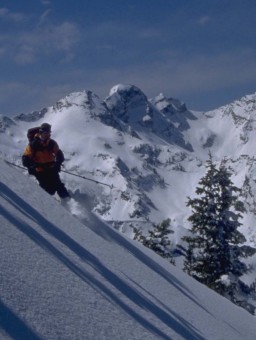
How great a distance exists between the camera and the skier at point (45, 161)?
14133 mm

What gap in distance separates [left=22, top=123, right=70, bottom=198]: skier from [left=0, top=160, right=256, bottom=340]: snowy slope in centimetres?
116

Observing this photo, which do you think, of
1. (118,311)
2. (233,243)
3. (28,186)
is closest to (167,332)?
(118,311)

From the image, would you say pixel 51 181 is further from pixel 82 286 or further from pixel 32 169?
pixel 82 286

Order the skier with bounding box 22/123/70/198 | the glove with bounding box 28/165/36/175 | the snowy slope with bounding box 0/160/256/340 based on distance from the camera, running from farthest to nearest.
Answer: the glove with bounding box 28/165/36/175
the skier with bounding box 22/123/70/198
the snowy slope with bounding box 0/160/256/340

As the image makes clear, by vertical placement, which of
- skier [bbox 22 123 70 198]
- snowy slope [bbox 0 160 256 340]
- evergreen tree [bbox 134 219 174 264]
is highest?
evergreen tree [bbox 134 219 174 264]

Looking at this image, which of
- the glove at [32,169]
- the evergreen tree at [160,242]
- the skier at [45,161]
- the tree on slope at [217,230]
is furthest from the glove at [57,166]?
the evergreen tree at [160,242]

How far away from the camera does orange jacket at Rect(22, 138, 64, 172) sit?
46.4ft

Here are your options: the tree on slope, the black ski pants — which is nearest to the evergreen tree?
the tree on slope

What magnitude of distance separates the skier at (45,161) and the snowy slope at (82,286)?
3.82 feet

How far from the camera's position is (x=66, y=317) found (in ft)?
21.8

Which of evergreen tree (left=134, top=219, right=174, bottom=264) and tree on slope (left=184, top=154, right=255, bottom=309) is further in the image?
evergreen tree (left=134, top=219, right=174, bottom=264)

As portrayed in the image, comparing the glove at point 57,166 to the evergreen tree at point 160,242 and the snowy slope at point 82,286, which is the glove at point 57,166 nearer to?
the snowy slope at point 82,286

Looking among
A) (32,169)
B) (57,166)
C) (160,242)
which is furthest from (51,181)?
(160,242)

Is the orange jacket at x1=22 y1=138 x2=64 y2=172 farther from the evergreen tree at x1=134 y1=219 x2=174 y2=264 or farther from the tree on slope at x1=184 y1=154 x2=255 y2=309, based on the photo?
the evergreen tree at x1=134 y1=219 x2=174 y2=264
